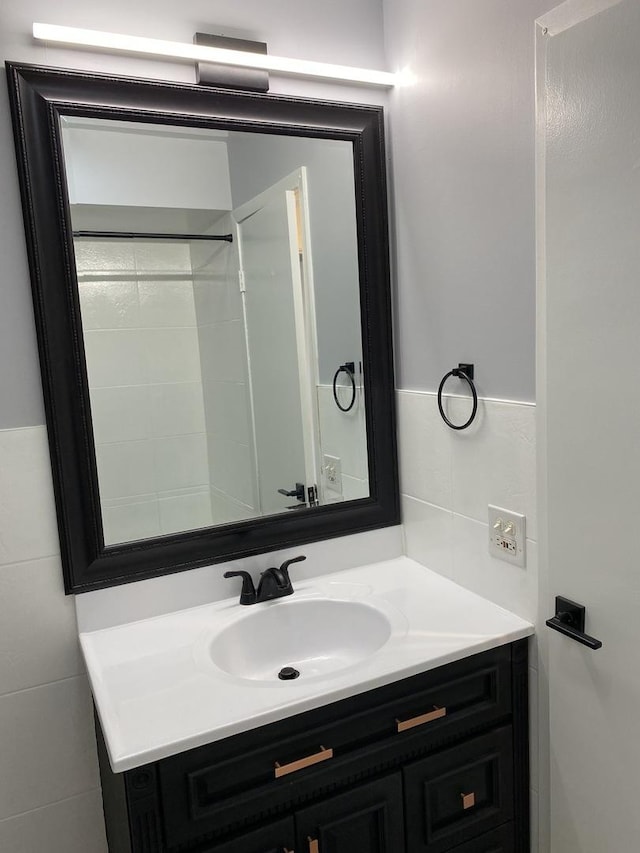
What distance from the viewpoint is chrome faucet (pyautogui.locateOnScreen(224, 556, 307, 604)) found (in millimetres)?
1551

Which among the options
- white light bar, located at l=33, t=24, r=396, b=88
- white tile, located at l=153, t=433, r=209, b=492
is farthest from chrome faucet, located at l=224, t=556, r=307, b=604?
white light bar, located at l=33, t=24, r=396, b=88

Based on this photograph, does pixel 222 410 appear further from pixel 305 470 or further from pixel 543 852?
pixel 543 852

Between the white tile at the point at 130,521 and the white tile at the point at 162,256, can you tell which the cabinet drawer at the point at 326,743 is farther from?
the white tile at the point at 162,256

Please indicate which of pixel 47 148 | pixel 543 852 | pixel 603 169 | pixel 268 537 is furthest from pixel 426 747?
pixel 47 148

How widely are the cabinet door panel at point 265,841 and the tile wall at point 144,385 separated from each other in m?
0.66

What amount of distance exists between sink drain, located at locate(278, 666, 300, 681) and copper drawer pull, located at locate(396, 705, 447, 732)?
12.4 inches

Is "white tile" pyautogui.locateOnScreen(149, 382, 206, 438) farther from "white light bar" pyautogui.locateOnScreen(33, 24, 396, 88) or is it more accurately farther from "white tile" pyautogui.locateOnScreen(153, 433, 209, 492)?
"white light bar" pyautogui.locateOnScreen(33, 24, 396, 88)

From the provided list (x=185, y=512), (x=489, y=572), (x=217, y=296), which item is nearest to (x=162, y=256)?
(x=217, y=296)

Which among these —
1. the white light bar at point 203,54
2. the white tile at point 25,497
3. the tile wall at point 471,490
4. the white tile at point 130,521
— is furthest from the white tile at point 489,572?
the white light bar at point 203,54

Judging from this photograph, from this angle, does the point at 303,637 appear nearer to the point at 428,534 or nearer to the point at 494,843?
the point at 428,534

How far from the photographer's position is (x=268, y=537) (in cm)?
165

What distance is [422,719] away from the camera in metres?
1.28

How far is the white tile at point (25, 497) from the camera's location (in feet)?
4.50

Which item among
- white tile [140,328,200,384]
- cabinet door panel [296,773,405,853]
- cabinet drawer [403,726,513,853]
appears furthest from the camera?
white tile [140,328,200,384]
